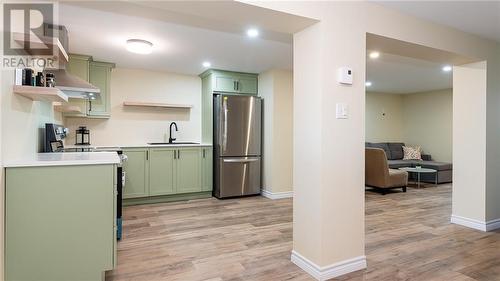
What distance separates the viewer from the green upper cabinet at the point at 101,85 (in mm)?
4379

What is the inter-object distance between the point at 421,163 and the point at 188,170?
5.45 metres

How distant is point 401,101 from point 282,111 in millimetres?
4886

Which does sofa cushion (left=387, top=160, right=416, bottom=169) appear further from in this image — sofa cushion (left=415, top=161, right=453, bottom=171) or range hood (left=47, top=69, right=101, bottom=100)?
range hood (left=47, top=69, right=101, bottom=100)

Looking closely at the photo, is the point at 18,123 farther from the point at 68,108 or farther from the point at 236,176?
the point at 236,176

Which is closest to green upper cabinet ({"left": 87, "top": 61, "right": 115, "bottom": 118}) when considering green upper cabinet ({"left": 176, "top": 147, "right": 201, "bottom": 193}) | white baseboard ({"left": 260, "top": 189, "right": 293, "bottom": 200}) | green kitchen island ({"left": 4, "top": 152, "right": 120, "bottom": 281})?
green upper cabinet ({"left": 176, "top": 147, "right": 201, "bottom": 193})

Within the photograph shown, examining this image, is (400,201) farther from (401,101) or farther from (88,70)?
(88,70)

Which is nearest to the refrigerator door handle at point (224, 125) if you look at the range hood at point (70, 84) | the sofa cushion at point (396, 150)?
the range hood at point (70, 84)

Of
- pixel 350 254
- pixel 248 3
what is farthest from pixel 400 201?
pixel 248 3

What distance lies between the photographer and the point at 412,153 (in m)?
7.36

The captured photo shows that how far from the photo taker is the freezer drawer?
4863 mm

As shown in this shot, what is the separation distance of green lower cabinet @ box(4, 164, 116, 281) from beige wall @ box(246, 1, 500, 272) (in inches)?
57.8

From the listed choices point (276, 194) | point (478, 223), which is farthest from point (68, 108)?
point (478, 223)

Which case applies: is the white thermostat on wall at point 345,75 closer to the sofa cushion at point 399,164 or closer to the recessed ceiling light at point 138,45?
the recessed ceiling light at point 138,45

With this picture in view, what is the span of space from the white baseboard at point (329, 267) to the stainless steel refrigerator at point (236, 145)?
8.48ft
